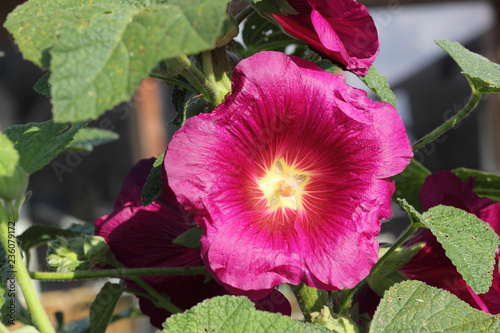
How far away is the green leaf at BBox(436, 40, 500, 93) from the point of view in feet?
1.81

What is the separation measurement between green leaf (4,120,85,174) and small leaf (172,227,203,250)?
13 centimetres

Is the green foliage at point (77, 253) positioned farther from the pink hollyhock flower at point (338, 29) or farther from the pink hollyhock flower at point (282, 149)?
the pink hollyhock flower at point (338, 29)

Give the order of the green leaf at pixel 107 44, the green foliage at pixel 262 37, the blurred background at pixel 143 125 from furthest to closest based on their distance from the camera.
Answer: the blurred background at pixel 143 125
the green foliage at pixel 262 37
the green leaf at pixel 107 44

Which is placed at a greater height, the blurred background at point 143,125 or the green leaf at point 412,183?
the green leaf at point 412,183

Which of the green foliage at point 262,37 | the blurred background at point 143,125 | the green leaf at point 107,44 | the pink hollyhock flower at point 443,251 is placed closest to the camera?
the green leaf at point 107,44

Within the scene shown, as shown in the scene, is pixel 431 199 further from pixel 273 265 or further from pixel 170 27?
pixel 170 27

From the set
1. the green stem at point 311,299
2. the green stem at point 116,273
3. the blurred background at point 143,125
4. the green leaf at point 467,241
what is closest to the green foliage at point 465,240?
the green leaf at point 467,241

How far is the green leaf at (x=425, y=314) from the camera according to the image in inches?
17.6

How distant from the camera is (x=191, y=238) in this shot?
553 mm

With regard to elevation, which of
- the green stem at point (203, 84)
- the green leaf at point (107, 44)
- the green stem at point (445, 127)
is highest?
Result: the green leaf at point (107, 44)

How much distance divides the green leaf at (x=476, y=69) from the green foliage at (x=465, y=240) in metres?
0.13

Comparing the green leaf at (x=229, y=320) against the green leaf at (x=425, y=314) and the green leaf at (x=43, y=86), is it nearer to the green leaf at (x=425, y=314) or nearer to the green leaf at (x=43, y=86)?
the green leaf at (x=425, y=314)

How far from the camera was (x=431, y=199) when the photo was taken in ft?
1.93

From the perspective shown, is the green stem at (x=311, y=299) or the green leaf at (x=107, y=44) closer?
the green leaf at (x=107, y=44)
